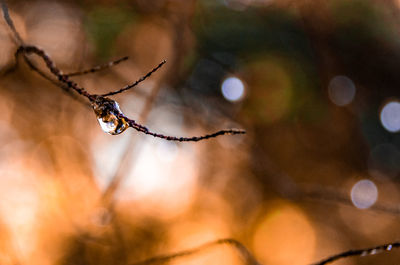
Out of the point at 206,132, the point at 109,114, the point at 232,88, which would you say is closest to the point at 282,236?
the point at 206,132

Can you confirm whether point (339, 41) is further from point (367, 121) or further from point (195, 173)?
point (195, 173)

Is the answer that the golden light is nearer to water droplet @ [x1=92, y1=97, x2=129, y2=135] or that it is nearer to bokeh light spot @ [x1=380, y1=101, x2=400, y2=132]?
bokeh light spot @ [x1=380, y1=101, x2=400, y2=132]

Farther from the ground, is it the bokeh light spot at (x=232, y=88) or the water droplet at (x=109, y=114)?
the bokeh light spot at (x=232, y=88)

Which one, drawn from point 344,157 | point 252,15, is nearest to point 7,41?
point 252,15

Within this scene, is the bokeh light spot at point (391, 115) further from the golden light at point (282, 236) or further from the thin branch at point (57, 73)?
the thin branch at point (57, 73)

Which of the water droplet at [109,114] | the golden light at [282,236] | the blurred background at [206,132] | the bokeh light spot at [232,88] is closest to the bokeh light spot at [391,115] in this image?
the blurred background at [206,132]

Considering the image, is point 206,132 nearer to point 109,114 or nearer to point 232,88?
point 232,88
